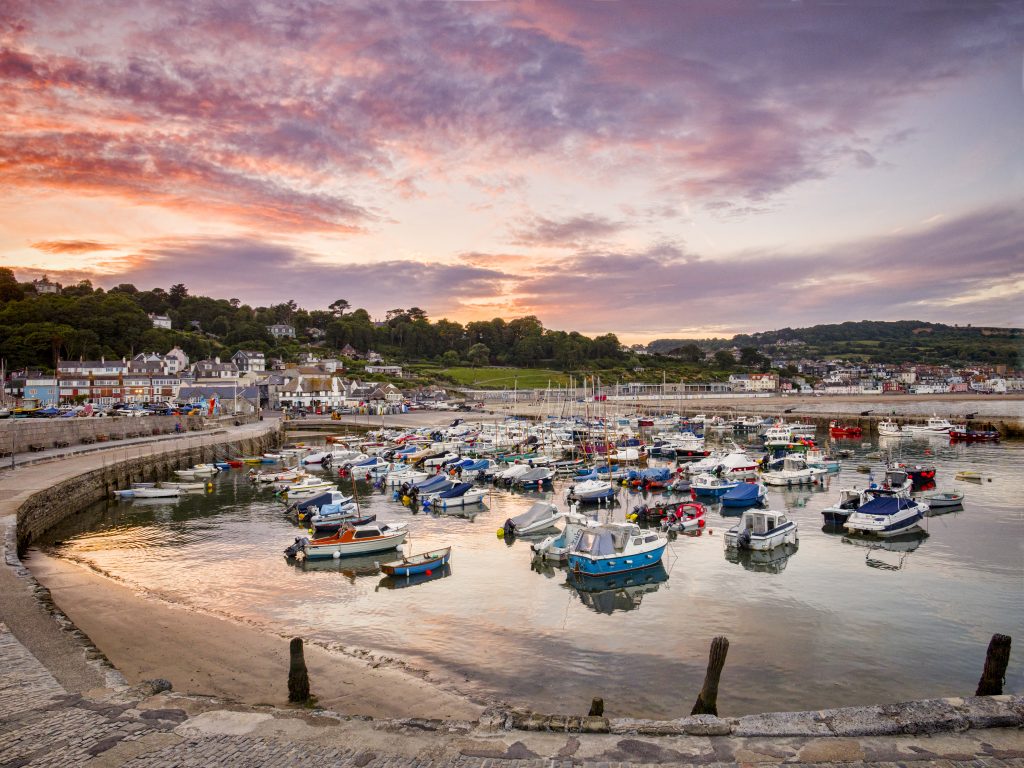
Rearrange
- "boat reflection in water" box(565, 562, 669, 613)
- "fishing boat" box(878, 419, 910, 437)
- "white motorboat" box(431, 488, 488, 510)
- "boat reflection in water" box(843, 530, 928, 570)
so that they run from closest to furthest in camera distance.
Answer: "boat reflection in water" box(565, 562, 669, 613), "boat reflection in water" box(843, 530, 928, 570), "white motorboat" box(431, 488, 488, 510), "fishing boat" box(878, 419, 910, 437)

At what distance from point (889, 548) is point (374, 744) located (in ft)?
77.8

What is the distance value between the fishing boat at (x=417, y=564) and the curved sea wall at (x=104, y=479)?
529 inches

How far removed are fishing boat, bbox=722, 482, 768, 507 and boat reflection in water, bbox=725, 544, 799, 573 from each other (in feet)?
24.9

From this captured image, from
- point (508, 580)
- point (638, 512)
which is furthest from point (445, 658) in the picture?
point (638, 512)

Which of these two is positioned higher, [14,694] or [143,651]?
[14,694]

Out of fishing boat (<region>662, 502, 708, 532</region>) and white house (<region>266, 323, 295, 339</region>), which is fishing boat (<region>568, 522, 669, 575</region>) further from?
white house (<region>266, 323, 295, 339</region>)

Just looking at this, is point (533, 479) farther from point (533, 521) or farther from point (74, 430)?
point (74, 430)

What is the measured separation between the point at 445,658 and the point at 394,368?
13278 cm

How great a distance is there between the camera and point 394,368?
5719 inches

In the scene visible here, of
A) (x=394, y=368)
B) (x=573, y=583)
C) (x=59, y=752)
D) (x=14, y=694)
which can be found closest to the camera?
(x=59, y=752)

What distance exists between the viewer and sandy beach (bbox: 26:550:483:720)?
12695mm

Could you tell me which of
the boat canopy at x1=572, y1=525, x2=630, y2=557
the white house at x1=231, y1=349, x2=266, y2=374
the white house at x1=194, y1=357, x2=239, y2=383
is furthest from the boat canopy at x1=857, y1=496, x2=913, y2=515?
the white house at x1=231, y1=349, x2=266, y2=374

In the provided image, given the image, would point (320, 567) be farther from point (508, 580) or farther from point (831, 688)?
point (831, 688)

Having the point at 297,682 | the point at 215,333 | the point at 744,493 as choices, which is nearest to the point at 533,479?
the point at 744,493
